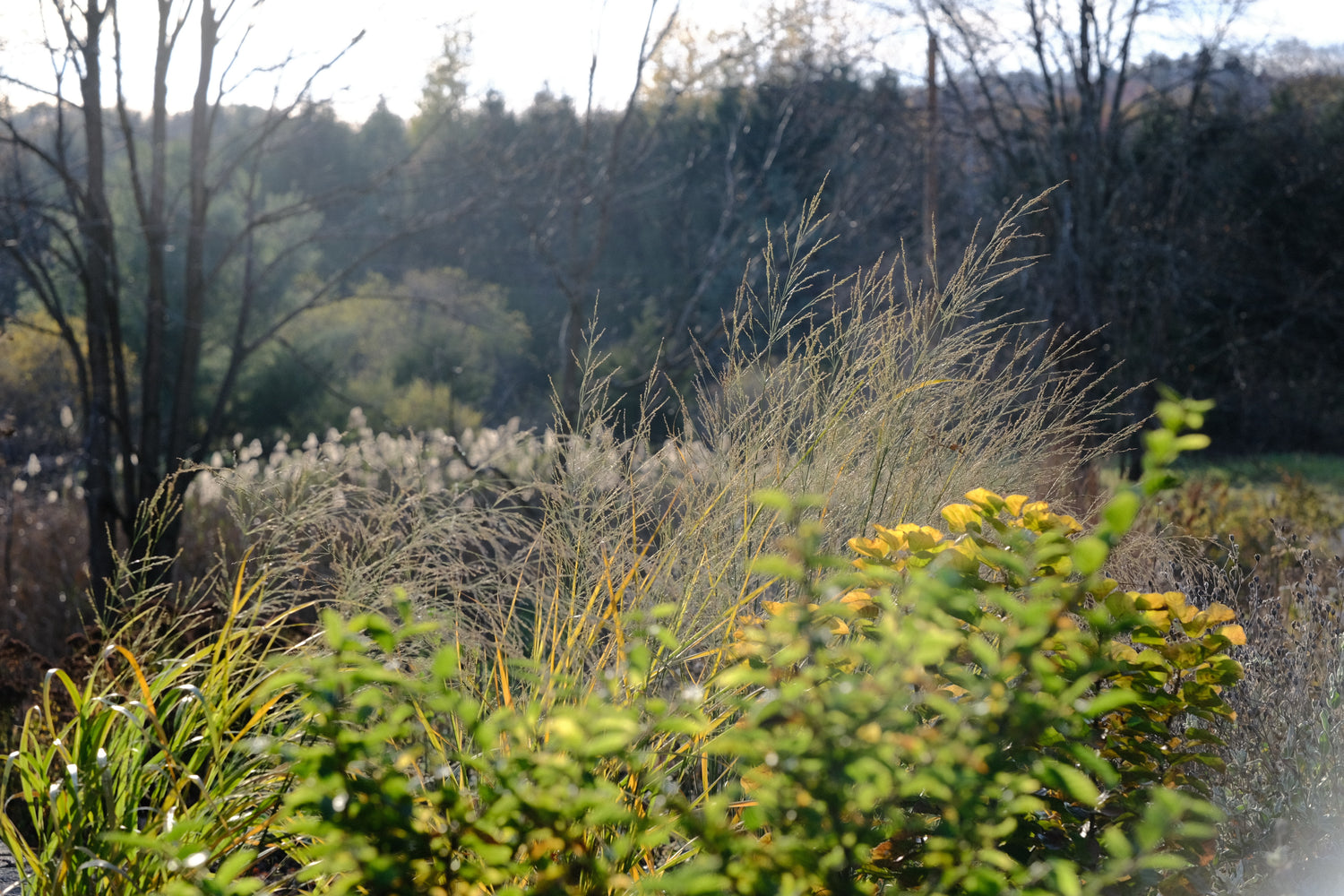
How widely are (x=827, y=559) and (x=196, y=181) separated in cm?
440

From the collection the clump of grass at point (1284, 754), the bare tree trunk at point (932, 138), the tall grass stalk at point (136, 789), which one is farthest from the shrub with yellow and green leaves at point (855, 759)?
the bare tree trunk at point (932, 138)

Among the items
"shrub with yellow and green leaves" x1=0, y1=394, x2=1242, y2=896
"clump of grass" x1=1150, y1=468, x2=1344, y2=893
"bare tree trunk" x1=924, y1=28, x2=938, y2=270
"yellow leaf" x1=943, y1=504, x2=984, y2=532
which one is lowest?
"clump of grass" x1=1150, y1=468, x2=1344, y2=893

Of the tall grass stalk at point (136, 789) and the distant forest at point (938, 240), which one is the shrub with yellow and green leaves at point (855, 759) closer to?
the tall grass stalk at point (136, 789)

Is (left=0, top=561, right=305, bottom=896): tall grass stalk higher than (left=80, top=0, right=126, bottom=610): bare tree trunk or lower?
lower

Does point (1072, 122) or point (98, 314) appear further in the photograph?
point (1072, 122)

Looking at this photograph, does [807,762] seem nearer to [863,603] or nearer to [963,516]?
[863,603]

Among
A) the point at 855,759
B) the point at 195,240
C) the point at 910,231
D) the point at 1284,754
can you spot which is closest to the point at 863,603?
the point at 855,759

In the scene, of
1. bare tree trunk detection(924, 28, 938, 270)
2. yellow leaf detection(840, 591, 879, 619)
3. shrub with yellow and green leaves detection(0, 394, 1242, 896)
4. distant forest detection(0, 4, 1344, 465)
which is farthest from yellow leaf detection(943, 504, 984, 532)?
bare tree trunk detection(924, 28, 938, 270)

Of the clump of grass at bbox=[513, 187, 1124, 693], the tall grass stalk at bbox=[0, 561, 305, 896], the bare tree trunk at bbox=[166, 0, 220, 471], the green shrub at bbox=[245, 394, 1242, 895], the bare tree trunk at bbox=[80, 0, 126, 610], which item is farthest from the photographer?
the bare tree trunk at bbox=[166, 0, 220, 471]

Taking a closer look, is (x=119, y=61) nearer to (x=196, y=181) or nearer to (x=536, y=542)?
(x=196, y=181)

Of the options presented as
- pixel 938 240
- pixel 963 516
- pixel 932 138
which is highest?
pixel 932 138

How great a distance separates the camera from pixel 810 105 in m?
12.2

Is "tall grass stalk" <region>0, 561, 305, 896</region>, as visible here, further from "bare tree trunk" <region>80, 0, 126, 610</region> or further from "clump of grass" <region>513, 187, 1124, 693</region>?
"bare tree trunk" <region>80, 0, 126, 610</region>

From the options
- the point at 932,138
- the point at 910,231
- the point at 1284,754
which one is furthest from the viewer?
the point at 910,231
